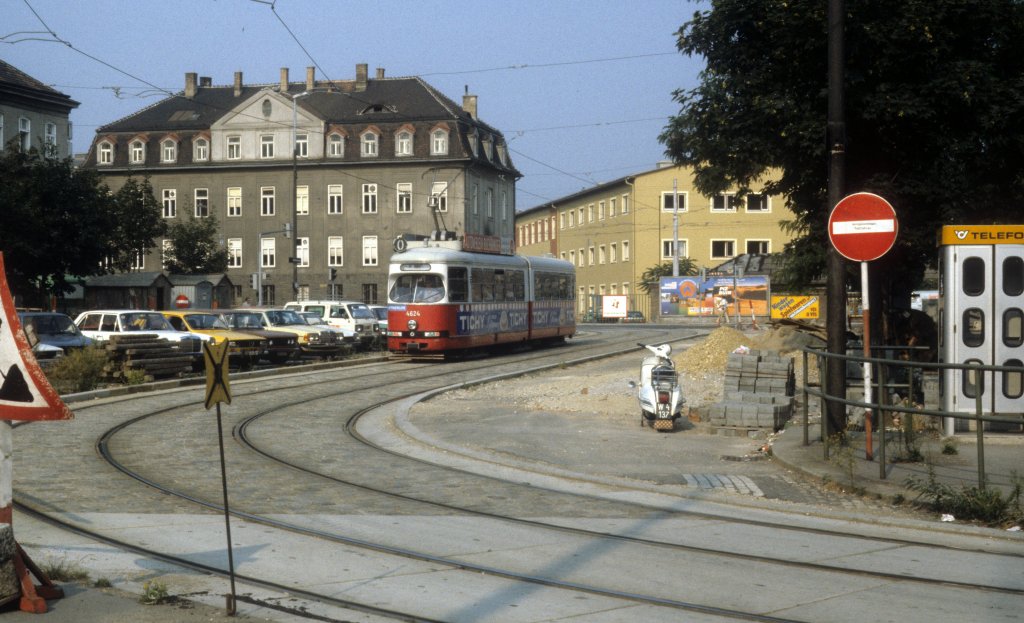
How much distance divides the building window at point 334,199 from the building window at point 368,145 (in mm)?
2852

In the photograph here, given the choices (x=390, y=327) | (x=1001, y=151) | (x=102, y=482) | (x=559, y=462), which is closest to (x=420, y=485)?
(x=559, y=462)

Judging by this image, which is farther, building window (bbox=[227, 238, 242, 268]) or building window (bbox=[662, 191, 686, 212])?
building window (bbox=[662, 191, 686, 212])

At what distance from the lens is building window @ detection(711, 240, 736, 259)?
82125 mm

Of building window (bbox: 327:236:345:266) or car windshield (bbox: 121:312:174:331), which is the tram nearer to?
car windshield (bbox: 121:312:174:331)

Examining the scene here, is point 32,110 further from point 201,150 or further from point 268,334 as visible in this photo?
point 268,334

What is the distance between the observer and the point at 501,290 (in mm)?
33688

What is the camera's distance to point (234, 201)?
238ft

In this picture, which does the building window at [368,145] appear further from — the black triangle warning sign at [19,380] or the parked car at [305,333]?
the black triangle warning sign at [19,380]

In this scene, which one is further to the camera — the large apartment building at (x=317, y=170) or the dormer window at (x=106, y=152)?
the dormer window at (x=106, y=152)

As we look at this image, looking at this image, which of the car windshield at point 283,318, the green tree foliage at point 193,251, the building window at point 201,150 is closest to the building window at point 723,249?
the building window at point 201,150

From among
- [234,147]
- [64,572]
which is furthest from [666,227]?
[64,572]

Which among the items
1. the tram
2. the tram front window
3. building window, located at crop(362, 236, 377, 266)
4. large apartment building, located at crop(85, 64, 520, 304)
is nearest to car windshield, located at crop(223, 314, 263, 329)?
the tram

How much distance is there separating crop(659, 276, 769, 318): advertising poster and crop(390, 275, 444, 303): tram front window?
3269 centimetres

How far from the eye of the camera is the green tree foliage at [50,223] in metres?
36.1
